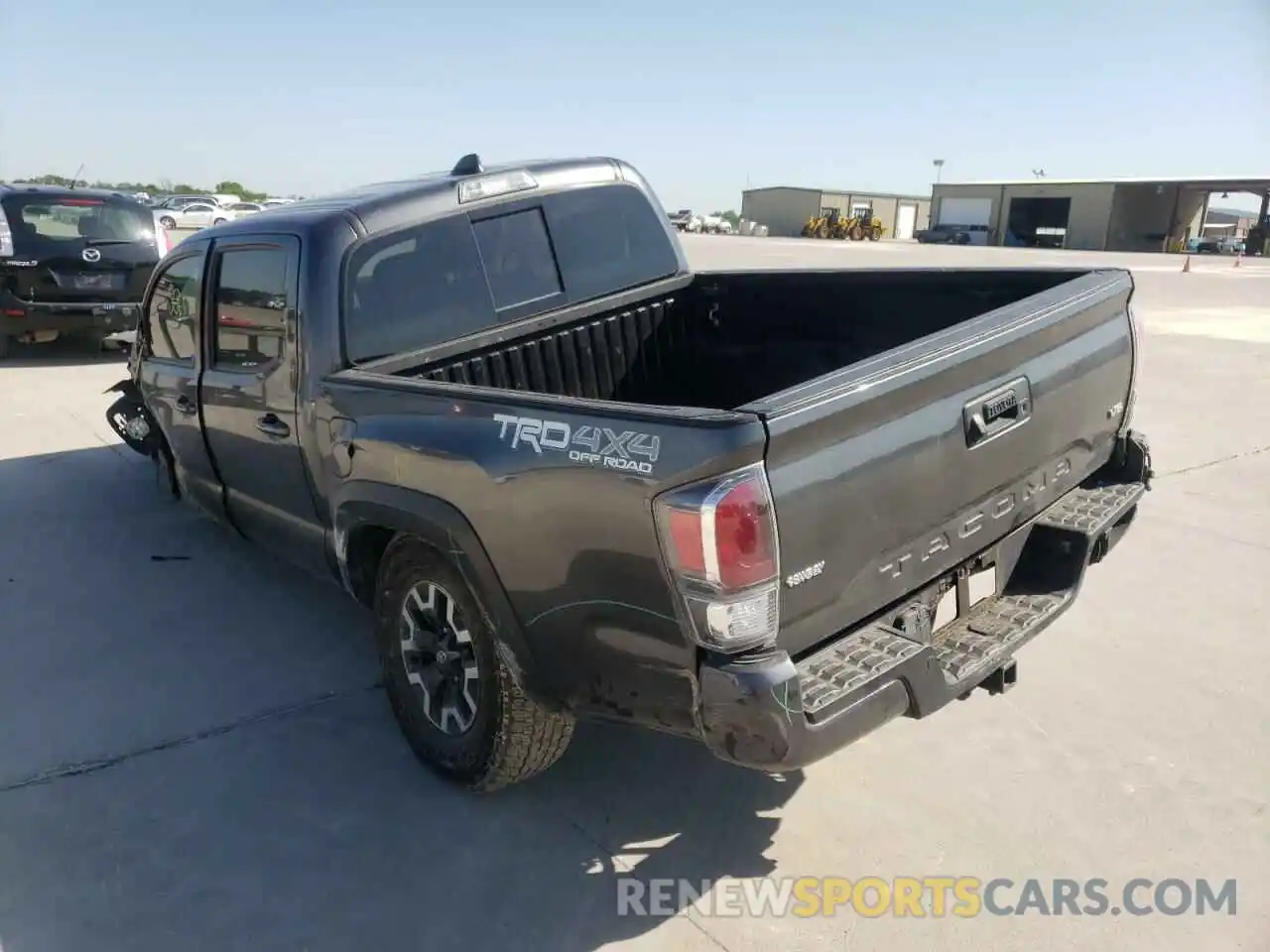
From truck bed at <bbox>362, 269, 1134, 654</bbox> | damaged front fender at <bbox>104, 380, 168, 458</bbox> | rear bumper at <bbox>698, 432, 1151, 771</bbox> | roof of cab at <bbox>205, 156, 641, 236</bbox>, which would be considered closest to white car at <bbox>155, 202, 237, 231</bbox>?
damaged front fender at <bbox>104, 380, 168, 458</bbox>

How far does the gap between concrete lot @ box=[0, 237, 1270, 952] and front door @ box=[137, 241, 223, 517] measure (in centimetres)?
62

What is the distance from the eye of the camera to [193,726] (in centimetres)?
356

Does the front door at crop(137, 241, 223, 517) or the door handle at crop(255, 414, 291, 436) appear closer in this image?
the door handle at crop(255, 414, 291, 436)

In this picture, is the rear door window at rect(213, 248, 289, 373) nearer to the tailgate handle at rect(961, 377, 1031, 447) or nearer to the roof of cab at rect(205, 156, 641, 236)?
the roof of cab at rect(205, 156, 641, 236)

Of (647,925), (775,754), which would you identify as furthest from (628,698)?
(647,925)

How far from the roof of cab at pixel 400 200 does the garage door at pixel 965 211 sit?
6497 centimetres

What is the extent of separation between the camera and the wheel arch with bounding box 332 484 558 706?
8.84ft

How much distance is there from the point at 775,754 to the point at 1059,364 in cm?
167

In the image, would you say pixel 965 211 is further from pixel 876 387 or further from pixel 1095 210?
pixel 876 387

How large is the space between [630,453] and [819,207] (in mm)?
74998

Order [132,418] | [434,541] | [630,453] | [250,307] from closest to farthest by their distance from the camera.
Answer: [630,453] → [434,541] → [250,307] → [132,418]

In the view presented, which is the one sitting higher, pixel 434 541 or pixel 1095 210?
pixel 434 541

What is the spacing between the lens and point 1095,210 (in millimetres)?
57125

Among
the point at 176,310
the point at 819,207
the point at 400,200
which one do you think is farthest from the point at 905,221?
the point at 400,200
